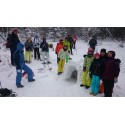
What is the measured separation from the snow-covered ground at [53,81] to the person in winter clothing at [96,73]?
14 cm

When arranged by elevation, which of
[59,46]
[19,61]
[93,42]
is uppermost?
[93,42]

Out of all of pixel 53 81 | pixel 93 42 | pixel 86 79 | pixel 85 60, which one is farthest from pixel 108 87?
pixel 53 81

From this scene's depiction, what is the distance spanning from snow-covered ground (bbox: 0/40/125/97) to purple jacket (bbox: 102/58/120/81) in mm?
427

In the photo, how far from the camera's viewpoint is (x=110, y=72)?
4.60 meters

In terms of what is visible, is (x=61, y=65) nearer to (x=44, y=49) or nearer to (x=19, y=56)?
(x=44, y=49)

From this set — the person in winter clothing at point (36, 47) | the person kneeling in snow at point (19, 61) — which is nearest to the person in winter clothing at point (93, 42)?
the person in winter clothing at point (36, 47)

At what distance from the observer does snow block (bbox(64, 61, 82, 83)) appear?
214 inches

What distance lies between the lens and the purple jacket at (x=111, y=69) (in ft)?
14.9

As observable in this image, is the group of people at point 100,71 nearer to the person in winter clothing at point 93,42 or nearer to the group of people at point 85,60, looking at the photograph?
the group of people at point 85,60

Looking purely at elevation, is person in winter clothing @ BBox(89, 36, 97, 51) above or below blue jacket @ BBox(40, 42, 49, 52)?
above

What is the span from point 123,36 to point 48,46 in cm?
170

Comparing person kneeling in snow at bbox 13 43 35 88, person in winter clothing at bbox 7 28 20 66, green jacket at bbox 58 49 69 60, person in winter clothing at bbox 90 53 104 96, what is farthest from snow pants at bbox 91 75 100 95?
person in winter clothing at bbox 7 28 20 66

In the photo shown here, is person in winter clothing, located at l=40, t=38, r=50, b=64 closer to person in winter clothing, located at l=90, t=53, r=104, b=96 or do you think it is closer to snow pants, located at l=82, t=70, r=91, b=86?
snow pants, located at l=82, t=70, r=91, b=86

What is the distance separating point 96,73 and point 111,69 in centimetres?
37
